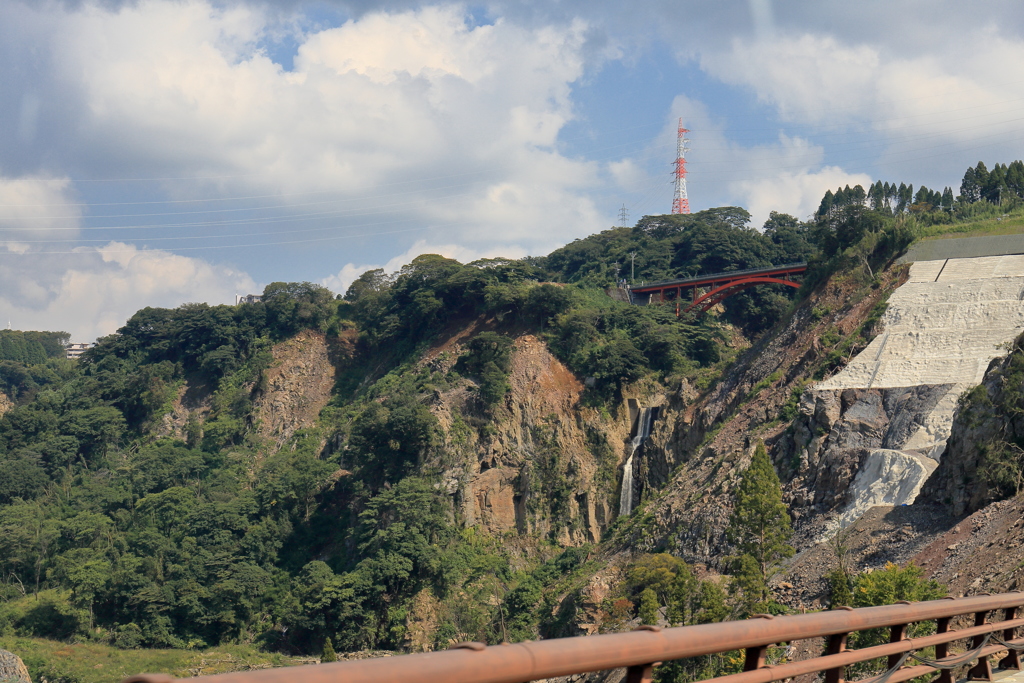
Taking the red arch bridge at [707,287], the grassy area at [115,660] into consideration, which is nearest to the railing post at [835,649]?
the grassy area at [115,660]

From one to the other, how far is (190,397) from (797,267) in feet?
145

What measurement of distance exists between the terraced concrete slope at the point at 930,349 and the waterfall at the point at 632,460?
696 inches

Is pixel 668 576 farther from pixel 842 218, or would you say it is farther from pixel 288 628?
pixel 842 218

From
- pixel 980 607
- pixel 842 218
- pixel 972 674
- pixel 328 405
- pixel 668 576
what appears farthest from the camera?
pixel 328 405

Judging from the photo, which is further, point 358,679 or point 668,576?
point 668,576

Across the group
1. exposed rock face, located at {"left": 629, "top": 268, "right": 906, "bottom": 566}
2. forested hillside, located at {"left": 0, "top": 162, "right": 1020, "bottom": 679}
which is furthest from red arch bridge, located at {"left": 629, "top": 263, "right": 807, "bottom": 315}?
exposed rock face, located at {"left": 629, "top": 268, "right": 906, "bottom": 566}

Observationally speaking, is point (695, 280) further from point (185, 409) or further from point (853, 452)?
point (185, 409)

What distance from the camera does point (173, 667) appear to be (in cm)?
4100

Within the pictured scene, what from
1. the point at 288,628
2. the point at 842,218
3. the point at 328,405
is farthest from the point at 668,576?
the point at 328,405

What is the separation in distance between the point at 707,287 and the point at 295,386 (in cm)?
3136

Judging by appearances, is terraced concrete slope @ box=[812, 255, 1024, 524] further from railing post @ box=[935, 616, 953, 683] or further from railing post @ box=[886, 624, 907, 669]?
railing post @ box=[886, 624, 907, 669]

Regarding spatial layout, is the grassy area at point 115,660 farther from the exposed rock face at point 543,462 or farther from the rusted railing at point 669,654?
the rusted railing at point 669,654

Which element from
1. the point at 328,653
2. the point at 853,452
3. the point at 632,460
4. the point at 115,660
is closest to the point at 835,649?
the point at 853,452

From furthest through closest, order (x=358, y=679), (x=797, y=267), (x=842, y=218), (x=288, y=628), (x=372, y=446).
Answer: (x=797, y=267)
(x=372, y=446)
(x=842, y=218)
(x=288, y=628)
(x=358, y=679)
